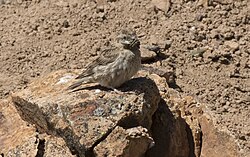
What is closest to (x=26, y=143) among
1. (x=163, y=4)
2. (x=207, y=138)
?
(x=207, y=138)

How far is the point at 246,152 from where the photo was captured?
998 centimetres

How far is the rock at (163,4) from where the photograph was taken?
42.2 ft

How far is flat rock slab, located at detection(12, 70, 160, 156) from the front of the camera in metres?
7.91

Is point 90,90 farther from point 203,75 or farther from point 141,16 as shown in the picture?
point 141,16

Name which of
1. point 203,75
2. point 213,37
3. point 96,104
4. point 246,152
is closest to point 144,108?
point 96,104

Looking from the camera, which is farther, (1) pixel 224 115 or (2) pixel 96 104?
(1) pixel 224 115

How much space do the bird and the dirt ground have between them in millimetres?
2484

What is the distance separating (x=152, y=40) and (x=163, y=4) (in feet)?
3.54

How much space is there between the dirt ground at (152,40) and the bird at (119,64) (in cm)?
248

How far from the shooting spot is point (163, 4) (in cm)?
1292

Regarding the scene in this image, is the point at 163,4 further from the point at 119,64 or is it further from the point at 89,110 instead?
the point at 89,110

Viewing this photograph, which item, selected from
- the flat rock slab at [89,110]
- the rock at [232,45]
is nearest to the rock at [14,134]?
the flat rock slab at [89,110]

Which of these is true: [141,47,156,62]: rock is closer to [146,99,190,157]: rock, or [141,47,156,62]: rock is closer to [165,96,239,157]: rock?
[165,96,239,157]: rock

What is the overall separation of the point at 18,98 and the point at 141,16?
4.44 metres
